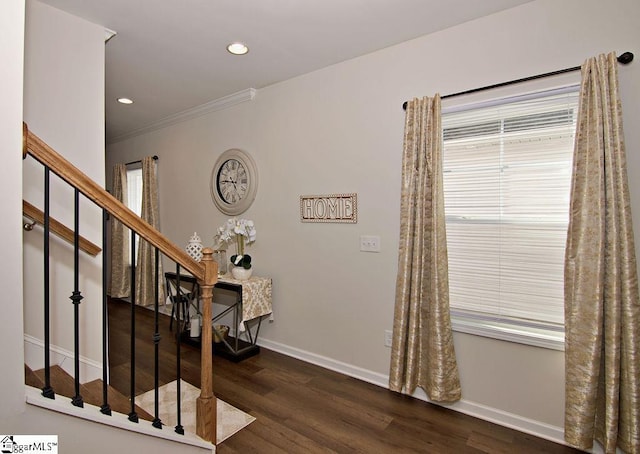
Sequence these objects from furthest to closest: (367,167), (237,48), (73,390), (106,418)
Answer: (367,167)
(237,48)
(73,390)
(106,418)

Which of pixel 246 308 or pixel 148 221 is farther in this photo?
pixel 148 221

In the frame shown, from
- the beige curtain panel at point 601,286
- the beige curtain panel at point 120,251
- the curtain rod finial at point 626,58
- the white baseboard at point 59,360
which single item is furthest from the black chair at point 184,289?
the curtain rod finial at point 626,58

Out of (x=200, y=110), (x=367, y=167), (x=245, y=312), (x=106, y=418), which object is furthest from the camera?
(x=200, y=110)

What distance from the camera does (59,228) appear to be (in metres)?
2.00

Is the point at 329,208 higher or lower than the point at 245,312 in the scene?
higher

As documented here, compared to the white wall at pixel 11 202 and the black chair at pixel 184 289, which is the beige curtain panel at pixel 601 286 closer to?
the white wall at pixel 11 202

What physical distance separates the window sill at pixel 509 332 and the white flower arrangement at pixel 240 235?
76.3 inches

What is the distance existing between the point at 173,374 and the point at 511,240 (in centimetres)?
276

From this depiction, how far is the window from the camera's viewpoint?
80.1 inches

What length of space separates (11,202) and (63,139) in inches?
51.0

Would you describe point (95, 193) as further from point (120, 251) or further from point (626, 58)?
point (120, 251)

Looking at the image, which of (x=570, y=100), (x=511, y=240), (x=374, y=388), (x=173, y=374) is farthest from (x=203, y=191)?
(x=570, y=100)

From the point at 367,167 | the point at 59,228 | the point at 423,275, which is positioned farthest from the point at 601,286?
the point at 59,228

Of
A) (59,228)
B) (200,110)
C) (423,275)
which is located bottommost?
(423,275)
